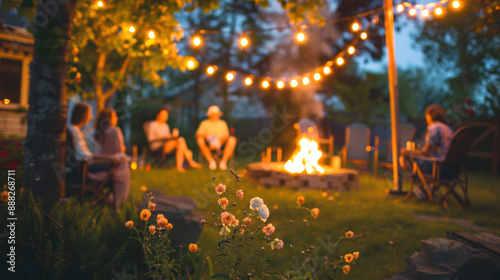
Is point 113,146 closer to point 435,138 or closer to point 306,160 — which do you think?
point 306,160

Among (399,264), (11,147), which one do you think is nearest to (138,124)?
(11,147)

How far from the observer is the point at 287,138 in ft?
47.8

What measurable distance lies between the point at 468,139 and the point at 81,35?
618cm

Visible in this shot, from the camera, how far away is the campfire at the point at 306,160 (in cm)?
693

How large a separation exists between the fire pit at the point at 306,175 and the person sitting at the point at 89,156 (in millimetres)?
2927

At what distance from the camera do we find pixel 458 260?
255cm

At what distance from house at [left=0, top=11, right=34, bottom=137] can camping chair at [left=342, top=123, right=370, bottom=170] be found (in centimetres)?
863

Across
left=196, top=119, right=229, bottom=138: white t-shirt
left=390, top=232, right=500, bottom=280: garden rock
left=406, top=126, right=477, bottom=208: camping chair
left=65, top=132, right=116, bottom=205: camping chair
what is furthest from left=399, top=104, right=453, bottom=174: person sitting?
left=196, top=119, right=229, bottom=138: white t-shirt

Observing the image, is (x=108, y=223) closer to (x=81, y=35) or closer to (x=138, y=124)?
(x=81, y=35)

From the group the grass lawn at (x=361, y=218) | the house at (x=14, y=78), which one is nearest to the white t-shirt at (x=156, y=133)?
the grass lawn at (x=361, y=218)

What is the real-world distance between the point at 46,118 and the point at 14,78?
8.87 meters

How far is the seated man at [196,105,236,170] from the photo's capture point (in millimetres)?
9648

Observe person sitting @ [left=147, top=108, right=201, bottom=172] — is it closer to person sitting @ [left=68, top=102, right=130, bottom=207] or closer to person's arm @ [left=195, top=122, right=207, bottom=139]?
person's arm @ [left=195, top=122, right=207, bottom=139]

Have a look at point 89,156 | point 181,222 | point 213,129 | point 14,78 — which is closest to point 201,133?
point 213,129
